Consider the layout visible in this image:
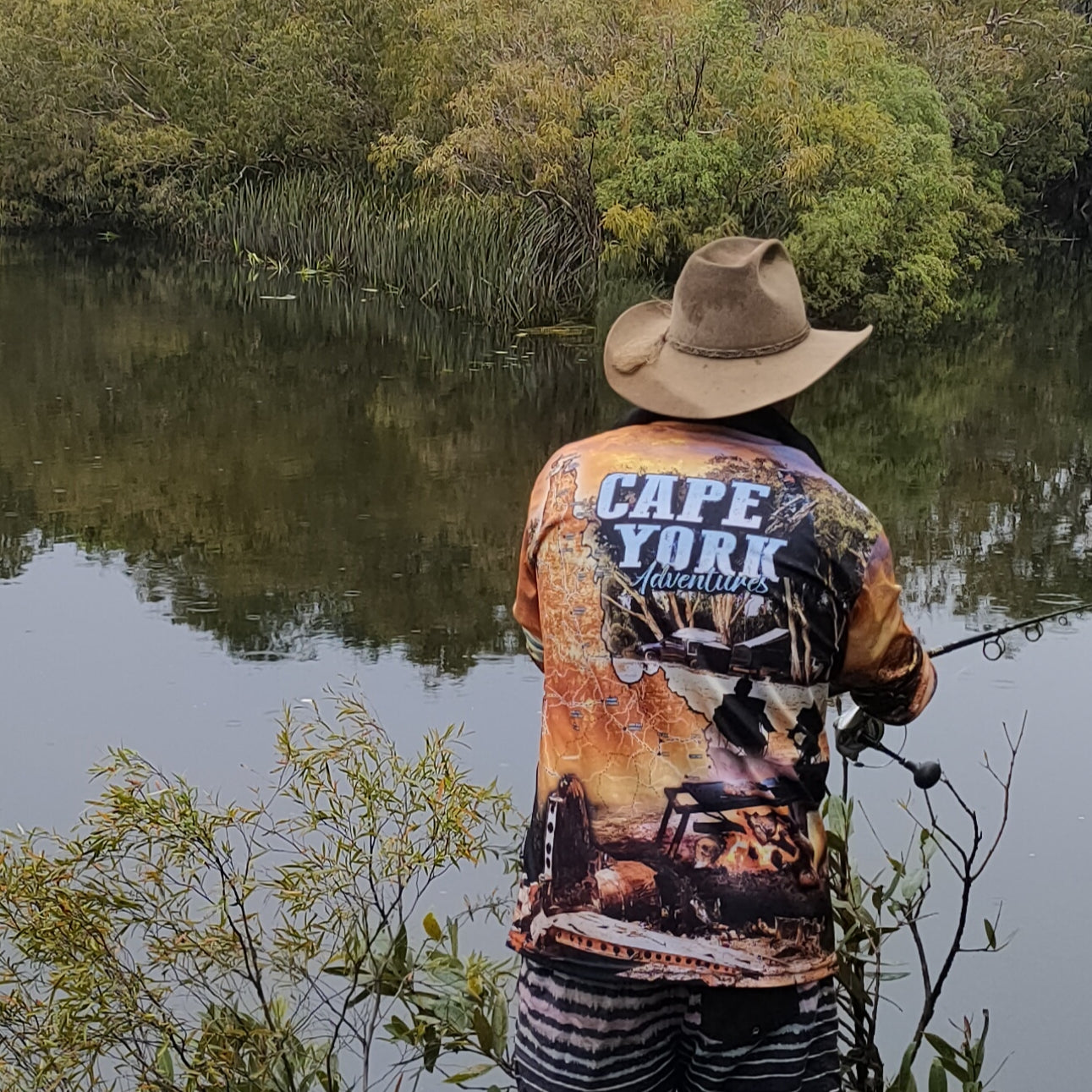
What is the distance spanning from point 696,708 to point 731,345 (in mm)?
407

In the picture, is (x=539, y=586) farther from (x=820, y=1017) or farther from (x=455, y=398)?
(x=455, y=398)

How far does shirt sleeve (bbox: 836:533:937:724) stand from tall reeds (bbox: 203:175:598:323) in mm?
12280

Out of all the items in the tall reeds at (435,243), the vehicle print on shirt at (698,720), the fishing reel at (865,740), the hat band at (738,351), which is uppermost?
the hat band at (738,351)

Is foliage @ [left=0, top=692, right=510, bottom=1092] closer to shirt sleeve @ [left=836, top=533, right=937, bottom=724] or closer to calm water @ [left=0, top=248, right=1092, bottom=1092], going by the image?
shirt sleeve @ [left=836, top=533, right=937, bottom=724]

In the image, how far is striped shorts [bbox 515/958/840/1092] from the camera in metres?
1.64

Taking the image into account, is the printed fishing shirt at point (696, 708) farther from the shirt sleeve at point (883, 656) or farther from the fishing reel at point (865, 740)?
the fishing reel at point (865, 740)

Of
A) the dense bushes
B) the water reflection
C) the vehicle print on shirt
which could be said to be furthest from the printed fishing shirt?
the dense bushes

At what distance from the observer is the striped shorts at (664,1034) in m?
1.64

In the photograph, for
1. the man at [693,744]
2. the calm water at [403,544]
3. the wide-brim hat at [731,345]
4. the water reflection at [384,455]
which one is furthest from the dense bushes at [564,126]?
the man at [693,744]

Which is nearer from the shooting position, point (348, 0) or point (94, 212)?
point (348, 0)

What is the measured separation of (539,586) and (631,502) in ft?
0.51

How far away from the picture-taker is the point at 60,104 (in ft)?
71.2

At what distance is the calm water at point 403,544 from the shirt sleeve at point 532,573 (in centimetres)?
183

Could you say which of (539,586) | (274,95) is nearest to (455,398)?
(539,586)
